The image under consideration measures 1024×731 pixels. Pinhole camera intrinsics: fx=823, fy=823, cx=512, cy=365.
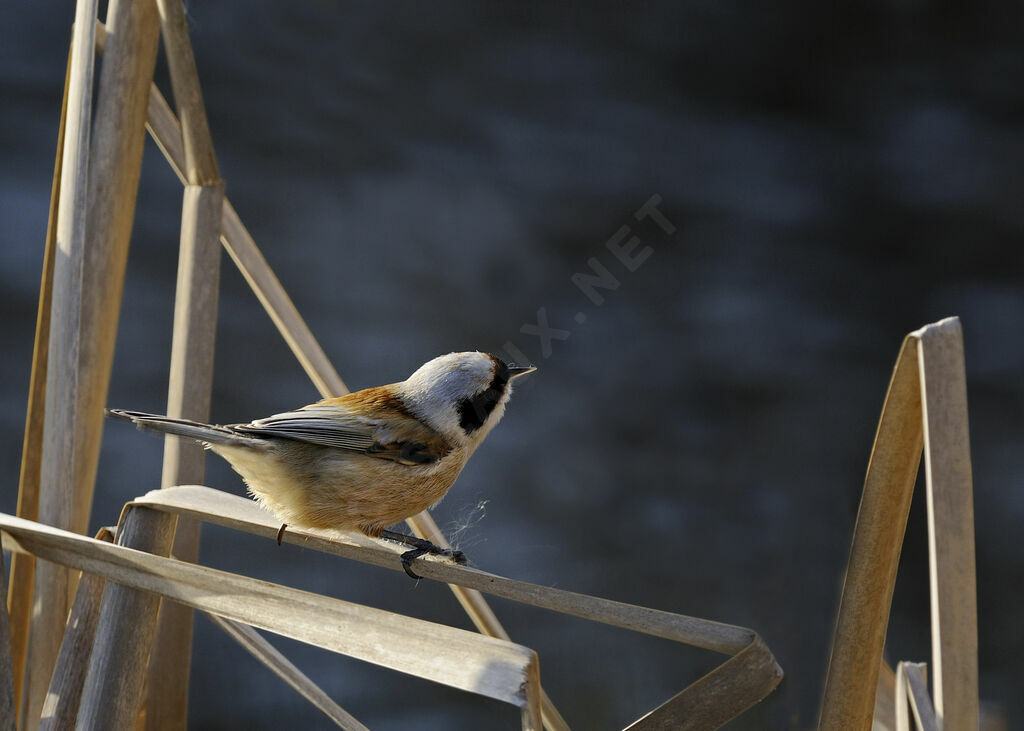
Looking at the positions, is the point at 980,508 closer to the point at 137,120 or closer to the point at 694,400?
the point at 694,400

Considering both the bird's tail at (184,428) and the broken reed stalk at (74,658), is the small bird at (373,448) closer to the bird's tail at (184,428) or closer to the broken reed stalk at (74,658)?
the bird's tail at (184,428)

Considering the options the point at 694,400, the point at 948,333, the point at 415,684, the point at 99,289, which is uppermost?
the point at 694,400

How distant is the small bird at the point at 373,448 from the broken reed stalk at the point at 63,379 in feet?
0.76

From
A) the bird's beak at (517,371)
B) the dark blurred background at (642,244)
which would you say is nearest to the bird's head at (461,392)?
the bird's beak at (517,371)

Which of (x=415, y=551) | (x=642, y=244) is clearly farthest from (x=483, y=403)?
(x=642, y=244)

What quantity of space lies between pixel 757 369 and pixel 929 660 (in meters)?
1.15

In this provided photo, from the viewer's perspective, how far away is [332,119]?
9.62 ft

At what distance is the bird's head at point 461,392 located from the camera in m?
1.49

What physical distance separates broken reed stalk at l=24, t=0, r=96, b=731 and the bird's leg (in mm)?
532

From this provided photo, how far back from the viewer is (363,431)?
1479mm

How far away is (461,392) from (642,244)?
1684 millimetres

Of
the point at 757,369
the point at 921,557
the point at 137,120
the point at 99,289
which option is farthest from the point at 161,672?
the point at 921,557

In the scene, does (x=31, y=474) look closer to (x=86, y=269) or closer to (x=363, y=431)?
(x=86, y=269)

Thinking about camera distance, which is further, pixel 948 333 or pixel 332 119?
pixel 332 119
